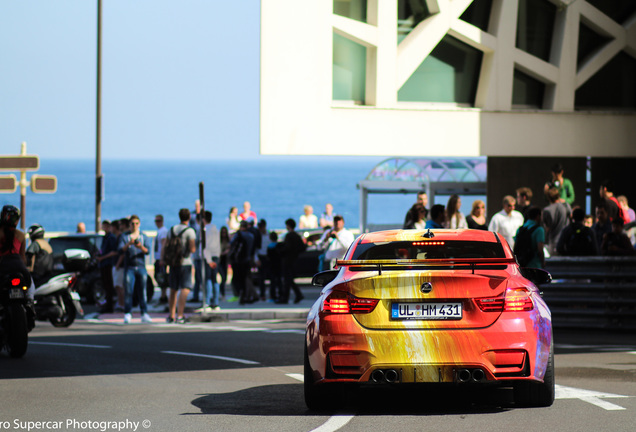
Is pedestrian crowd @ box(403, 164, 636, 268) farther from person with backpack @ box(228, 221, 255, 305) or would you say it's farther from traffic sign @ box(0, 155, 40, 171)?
traffic sign @ box(0, 155, 40, 171)

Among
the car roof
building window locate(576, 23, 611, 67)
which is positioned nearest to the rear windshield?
the car roof

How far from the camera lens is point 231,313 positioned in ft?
68.8

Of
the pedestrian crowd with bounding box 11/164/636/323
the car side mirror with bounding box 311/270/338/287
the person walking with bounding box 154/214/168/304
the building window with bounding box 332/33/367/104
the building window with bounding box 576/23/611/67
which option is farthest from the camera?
the building window with bounding box 576/23/611/67

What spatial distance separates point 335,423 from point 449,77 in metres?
18.0

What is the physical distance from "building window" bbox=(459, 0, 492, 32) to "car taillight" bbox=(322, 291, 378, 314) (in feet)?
59.1

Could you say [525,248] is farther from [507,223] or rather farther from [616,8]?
[616,8]

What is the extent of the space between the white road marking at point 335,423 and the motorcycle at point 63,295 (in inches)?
385

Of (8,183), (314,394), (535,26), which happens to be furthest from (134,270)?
(314,394)

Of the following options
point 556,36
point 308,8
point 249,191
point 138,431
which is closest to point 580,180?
point 556,36

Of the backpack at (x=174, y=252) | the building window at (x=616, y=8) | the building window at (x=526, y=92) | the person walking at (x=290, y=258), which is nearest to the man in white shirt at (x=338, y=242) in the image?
the person walking at (x=290, y=258)

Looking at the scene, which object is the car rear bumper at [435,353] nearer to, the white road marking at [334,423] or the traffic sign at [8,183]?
the white road marking at [334,423]

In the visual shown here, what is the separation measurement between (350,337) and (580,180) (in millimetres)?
20687

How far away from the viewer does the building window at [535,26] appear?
25.8m

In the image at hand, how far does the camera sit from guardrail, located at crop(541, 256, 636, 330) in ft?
54.5
